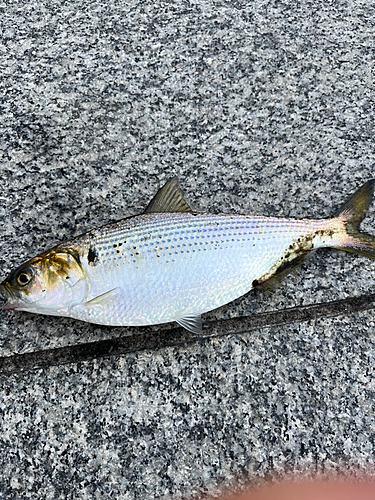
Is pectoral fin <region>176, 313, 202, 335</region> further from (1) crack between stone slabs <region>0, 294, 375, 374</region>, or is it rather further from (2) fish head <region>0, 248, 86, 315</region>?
(2) fish head <region>0, 248, 86, 315</region>

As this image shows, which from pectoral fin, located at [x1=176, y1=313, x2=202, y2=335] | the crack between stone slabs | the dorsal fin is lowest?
the crack between stone slabs

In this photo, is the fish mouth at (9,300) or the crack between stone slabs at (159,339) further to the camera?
the crack between stone slabs at (159,339)

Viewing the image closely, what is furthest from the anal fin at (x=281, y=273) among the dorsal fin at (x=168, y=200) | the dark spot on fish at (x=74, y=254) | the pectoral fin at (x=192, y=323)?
the dark spot on fish at (x=74, y=254)

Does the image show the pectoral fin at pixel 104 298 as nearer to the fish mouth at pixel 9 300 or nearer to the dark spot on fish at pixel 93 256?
the dark spot on fish at pixel 93 256

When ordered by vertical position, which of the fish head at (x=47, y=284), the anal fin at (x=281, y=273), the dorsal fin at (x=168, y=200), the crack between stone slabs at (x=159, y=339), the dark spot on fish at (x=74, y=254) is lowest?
the crack between stone slabs at (x=159, y=339)

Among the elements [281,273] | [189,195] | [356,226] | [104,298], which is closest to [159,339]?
[104,298]

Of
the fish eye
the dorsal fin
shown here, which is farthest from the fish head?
the dorsal fin
